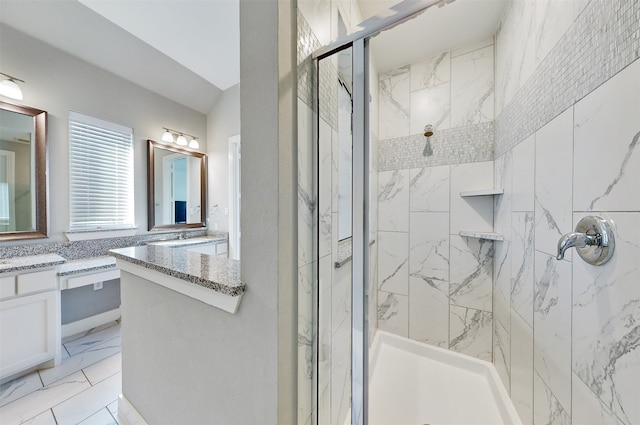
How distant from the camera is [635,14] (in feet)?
1.80

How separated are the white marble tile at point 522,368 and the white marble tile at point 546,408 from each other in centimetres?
5

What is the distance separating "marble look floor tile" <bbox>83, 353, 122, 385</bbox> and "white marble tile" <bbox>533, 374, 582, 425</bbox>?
259 centimetres

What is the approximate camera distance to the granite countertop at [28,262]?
4.90 feet

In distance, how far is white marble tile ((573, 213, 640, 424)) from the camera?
547 millimetres

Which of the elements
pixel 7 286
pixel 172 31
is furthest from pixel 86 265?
pixel 172 31

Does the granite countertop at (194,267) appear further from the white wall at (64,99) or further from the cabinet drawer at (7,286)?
the white wall at (64,99)

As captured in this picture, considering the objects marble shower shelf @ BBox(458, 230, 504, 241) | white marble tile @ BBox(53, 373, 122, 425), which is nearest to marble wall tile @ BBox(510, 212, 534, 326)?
marble shower shelf @ BBox(458, 230, 504, 241)

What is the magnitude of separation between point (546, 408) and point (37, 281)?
3.06 meters

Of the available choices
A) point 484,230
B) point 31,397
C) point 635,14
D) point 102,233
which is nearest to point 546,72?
point 635,14

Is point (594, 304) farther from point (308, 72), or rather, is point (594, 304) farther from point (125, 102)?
point (125, 102)

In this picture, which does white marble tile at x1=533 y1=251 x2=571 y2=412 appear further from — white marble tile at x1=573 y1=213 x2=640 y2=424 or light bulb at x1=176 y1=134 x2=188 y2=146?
light bulb at x1=176 y1=134 x2=188 y2=146

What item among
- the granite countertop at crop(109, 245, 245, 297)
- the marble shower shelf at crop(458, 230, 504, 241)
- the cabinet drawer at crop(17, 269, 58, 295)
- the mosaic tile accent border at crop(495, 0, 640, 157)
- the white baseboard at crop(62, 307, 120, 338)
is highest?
the mosaic tile accent border at crop(495, 0, 640, 157)

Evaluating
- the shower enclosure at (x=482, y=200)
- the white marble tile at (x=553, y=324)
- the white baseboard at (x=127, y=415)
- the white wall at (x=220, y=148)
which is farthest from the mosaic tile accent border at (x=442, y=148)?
the white baseboard at (x=127, y=415)

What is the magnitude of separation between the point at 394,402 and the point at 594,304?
1.23 m
